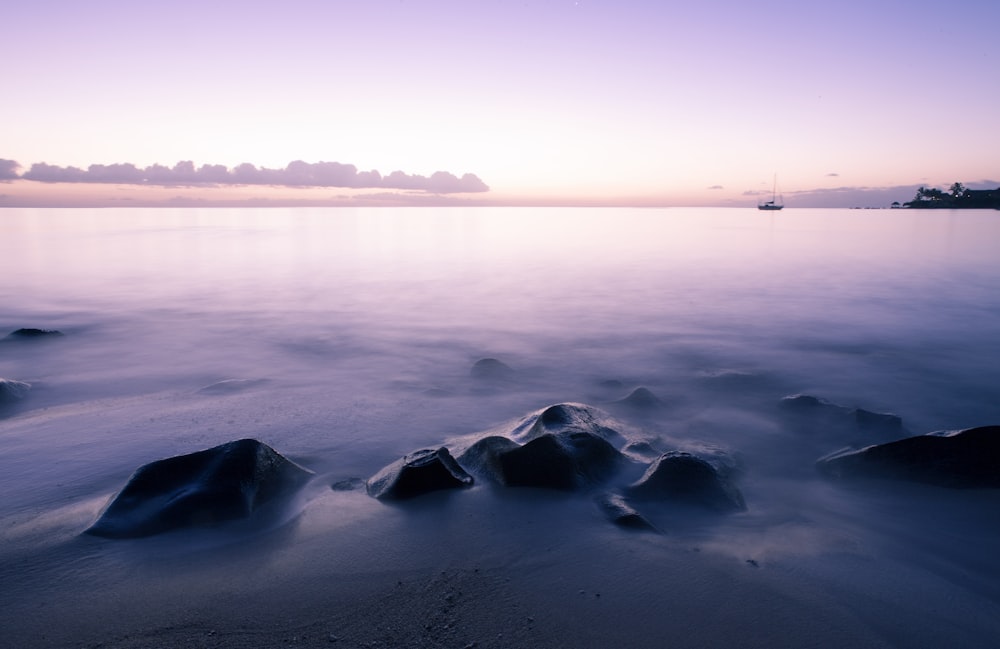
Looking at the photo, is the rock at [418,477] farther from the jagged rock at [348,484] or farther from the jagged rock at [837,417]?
the jagged rock at [837,417]

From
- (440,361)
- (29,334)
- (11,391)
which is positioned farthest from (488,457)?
(29,334)

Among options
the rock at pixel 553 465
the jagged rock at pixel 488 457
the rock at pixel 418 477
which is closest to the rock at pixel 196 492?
the rock at pixel 418 477

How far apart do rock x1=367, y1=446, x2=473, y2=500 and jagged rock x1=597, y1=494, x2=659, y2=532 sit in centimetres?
114

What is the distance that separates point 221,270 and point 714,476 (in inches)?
883

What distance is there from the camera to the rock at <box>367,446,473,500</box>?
4586 mm

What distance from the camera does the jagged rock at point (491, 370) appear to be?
342 inches

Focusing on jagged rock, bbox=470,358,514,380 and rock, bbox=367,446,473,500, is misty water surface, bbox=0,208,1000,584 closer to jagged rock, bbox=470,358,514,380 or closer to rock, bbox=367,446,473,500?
jagged rock, bbox=470,358,514,380

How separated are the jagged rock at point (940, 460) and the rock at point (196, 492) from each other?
494cm

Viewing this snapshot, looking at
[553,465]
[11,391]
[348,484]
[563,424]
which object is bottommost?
[348,484]

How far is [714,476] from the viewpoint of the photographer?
185 inches

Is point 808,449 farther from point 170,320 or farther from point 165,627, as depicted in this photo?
point 170,320

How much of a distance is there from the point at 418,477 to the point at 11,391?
600 cm

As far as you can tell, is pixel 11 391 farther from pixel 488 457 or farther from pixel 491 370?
pixel 488 457

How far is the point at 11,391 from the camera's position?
7184 millimetres
